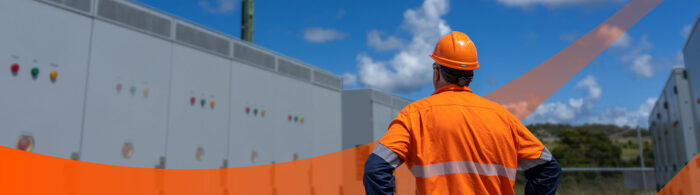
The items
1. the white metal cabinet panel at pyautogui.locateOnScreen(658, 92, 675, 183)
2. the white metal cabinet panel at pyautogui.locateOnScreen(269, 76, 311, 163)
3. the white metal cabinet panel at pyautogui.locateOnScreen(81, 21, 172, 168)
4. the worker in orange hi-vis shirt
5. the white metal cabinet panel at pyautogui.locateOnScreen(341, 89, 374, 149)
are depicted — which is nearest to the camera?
the worker in orange hi-vis shirt

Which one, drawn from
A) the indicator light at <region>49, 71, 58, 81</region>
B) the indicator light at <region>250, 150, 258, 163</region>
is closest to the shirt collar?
the indicator light at <region>49, 71, 58, 81</region>

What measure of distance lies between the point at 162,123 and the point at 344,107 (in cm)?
692

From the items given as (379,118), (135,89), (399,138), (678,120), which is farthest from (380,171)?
(379,118)

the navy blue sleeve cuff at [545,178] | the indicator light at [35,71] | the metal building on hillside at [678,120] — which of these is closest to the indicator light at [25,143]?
the indicator light at [35,71]

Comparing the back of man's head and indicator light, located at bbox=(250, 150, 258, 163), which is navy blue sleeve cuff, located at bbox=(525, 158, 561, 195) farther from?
indicator light, located at bbox=(250, 150, 258, 163)

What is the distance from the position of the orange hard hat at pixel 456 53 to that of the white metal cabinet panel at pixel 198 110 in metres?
5.95

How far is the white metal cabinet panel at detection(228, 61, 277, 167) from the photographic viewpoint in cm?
889

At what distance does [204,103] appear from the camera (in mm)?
8133

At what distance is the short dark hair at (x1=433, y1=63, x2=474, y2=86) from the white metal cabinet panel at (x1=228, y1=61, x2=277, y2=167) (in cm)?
716

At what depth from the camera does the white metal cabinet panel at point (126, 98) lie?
6.15m

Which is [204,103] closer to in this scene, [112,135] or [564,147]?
[112,135]

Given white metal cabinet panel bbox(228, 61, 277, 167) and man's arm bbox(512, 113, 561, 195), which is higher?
white metal cabinet panel bbox(228, 61, 277, 167)

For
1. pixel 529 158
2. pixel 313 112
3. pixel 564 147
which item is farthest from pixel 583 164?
pixel 529 158

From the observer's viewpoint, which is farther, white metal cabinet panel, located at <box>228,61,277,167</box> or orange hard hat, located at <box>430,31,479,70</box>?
white metal cabinet panel, located at <box>228,61,277,167</box>
